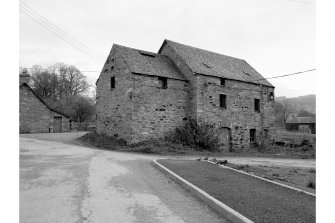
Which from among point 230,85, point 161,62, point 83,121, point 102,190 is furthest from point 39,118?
point 102,190

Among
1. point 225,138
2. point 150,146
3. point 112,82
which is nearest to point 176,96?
point 150,146

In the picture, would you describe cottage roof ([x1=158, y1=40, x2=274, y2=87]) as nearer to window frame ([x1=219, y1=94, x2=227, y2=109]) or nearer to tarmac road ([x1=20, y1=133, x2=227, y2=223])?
window frame ([x1=219, y1=94, x2=227, y2=109])

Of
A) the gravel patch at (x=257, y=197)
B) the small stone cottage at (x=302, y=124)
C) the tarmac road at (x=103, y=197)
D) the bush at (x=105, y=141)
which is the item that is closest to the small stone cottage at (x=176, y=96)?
the bush at (x=105, y=141)

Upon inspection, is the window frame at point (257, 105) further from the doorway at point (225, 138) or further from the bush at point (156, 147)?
the bush at point (156, 147)

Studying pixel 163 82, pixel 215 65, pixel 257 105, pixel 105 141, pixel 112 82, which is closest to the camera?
pixel 105 141

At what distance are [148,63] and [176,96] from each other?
3.38m

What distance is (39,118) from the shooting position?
27.8 meters

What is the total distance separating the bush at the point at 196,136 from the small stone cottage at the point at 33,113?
1724cm

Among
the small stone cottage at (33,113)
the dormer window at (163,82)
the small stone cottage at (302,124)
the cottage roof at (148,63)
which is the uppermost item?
the cottage roof at (148,63)

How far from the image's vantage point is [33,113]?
27.2m

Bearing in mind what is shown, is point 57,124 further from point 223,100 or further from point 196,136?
point 223,100

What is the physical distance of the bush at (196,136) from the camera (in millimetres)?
18125

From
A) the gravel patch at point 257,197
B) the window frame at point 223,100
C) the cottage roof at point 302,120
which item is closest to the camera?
the gravel patch at point 257,197

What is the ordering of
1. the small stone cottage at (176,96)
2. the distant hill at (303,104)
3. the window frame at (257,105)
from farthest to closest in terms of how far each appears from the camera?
the distant hill at (303,104), the window frame at (257,105), the small stone cottage at (176,96)
